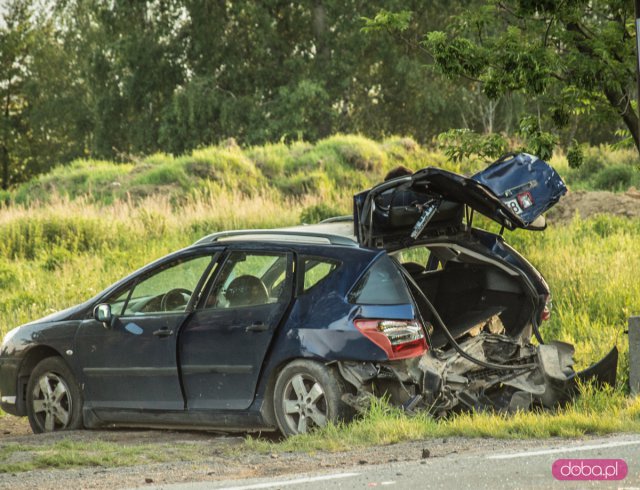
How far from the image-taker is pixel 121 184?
102 ft

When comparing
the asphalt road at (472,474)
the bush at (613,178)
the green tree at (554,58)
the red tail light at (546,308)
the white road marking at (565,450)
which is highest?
the green tree at (554,58)

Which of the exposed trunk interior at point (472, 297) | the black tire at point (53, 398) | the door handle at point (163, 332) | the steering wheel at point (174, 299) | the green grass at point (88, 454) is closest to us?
the green grass at point (88, 454)

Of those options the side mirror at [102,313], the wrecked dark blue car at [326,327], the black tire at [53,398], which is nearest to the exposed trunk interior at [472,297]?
the wrecked dark blue car at [326,327]

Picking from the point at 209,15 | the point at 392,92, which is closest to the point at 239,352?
the point at 209,15

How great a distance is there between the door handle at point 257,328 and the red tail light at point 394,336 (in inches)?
29.7

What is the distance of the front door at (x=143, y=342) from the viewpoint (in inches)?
378

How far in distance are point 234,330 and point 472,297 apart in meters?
2.16

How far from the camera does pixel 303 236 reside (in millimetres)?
9477

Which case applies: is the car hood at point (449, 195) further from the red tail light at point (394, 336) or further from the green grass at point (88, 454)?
the green grass at point (88, 454)

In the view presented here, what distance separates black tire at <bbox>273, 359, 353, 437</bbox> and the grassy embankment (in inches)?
8.7

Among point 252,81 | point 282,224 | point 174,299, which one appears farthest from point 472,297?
point 252,81

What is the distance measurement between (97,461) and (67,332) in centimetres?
221

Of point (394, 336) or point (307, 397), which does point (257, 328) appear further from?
point (394, 336)

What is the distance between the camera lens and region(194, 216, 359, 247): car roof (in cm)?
926
